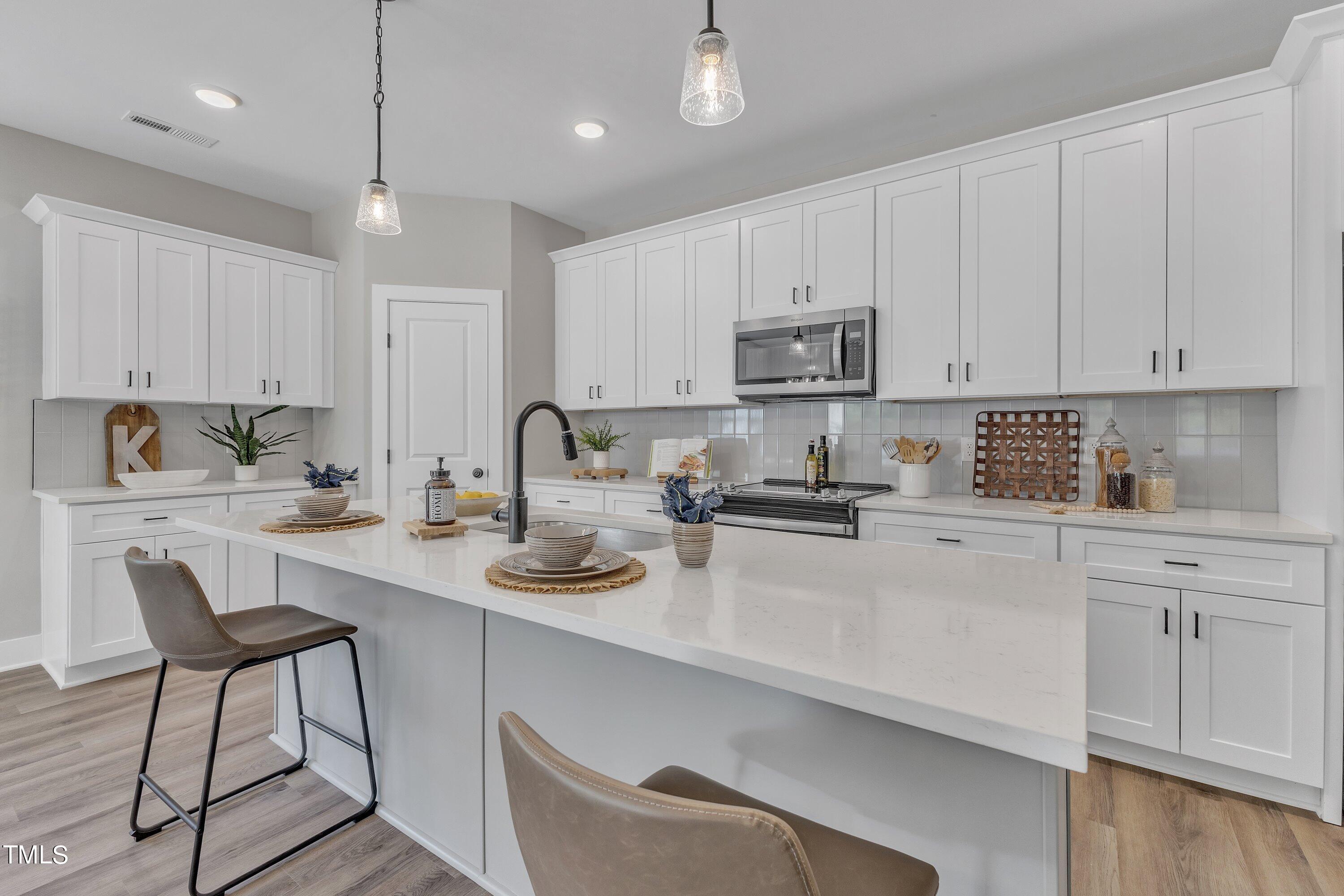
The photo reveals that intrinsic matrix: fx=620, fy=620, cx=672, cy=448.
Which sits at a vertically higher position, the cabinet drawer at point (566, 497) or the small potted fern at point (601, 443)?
the small potted fern at point (601, 443)

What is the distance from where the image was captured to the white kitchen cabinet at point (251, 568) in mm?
3402

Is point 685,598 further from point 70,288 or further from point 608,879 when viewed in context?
point 70,288

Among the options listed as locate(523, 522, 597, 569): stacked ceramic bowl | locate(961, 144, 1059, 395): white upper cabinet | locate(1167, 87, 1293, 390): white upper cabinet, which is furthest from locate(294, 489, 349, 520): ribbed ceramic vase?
locate(1167, 87, 1293, 390): white upper cabinet

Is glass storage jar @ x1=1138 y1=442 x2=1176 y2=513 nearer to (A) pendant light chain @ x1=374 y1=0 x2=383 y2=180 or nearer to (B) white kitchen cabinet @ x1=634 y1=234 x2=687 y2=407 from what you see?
(B) white kitchen cabinet @ x1=634 y1=234 x2=687 y2=407

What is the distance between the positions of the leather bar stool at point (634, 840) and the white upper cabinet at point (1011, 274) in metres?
2.43

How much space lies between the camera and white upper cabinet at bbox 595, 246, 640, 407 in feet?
13.1

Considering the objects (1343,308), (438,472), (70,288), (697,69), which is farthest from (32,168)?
(1343,308)

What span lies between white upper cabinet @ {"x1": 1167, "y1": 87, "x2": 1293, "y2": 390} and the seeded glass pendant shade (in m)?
2.89

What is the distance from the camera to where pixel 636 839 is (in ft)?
1.95

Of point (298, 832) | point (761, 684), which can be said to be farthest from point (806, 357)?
point (298, 832)

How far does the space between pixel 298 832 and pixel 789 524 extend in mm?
2120

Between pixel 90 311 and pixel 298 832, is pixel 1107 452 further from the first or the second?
pixel 90 311

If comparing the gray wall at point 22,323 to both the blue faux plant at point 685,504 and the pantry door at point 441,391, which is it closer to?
the pantry door at point 441,391

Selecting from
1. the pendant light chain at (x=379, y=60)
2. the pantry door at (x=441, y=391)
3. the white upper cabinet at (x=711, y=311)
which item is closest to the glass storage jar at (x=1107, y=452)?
the white upper cabinet at (x=711, y=311)
